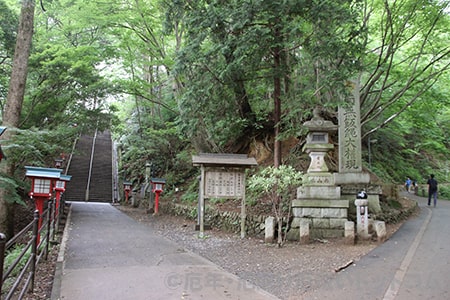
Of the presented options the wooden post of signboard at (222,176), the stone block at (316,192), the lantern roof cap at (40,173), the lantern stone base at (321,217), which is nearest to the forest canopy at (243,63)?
the wooden post of signboard at (222,176)

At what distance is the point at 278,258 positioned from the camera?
6723 mm

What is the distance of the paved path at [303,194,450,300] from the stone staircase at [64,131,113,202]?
1589 cm

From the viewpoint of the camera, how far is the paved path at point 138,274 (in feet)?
14.5

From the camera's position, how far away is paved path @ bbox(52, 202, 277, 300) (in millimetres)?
4406

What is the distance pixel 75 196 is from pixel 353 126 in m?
17.4

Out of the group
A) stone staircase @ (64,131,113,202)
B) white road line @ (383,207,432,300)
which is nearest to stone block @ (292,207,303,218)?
white road line @ (383,207,432,300)

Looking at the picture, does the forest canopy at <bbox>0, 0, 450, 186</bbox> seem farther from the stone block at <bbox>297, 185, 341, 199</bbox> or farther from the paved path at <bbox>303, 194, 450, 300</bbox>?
the paved path at <bbox>303, 194, 450, 300</bbox>

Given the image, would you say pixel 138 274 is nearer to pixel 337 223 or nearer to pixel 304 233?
pixel 304 233

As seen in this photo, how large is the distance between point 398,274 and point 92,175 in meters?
22.4

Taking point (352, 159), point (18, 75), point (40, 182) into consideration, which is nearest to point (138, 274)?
point (40, 182)

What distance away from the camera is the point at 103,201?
21.1 meters

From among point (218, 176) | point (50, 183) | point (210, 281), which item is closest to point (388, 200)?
point (218, 176)

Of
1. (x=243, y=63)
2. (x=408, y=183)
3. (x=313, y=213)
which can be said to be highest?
(x=243, y=63)

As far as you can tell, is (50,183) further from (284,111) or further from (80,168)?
(80,168)
